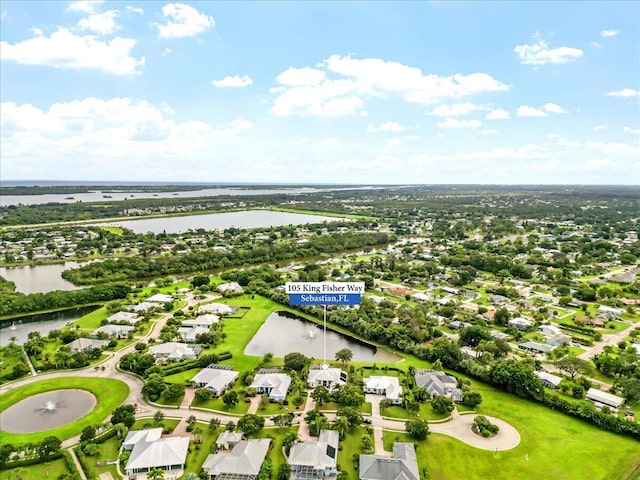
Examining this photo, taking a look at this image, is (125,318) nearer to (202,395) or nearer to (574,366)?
(202,395)

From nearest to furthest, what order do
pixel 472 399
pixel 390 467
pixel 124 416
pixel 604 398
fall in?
pixel 390 467 < pixel 124 416 < pixel 472 399 < pixel 604 398

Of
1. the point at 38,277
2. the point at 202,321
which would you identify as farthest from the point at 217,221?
the point at 202,321

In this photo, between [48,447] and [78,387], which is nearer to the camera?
[48,447]

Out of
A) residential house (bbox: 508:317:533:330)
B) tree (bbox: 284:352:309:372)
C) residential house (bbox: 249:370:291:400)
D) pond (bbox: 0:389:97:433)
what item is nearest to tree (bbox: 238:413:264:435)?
residential house (bbox: 249:370:291:400)

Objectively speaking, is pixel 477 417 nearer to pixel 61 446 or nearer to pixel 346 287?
pixel 346 287

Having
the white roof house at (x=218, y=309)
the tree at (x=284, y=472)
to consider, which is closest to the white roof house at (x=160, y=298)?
the white roof house at (x=218, y=309)

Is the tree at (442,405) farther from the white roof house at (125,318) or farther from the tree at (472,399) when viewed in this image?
the white roof house at (125,318)
